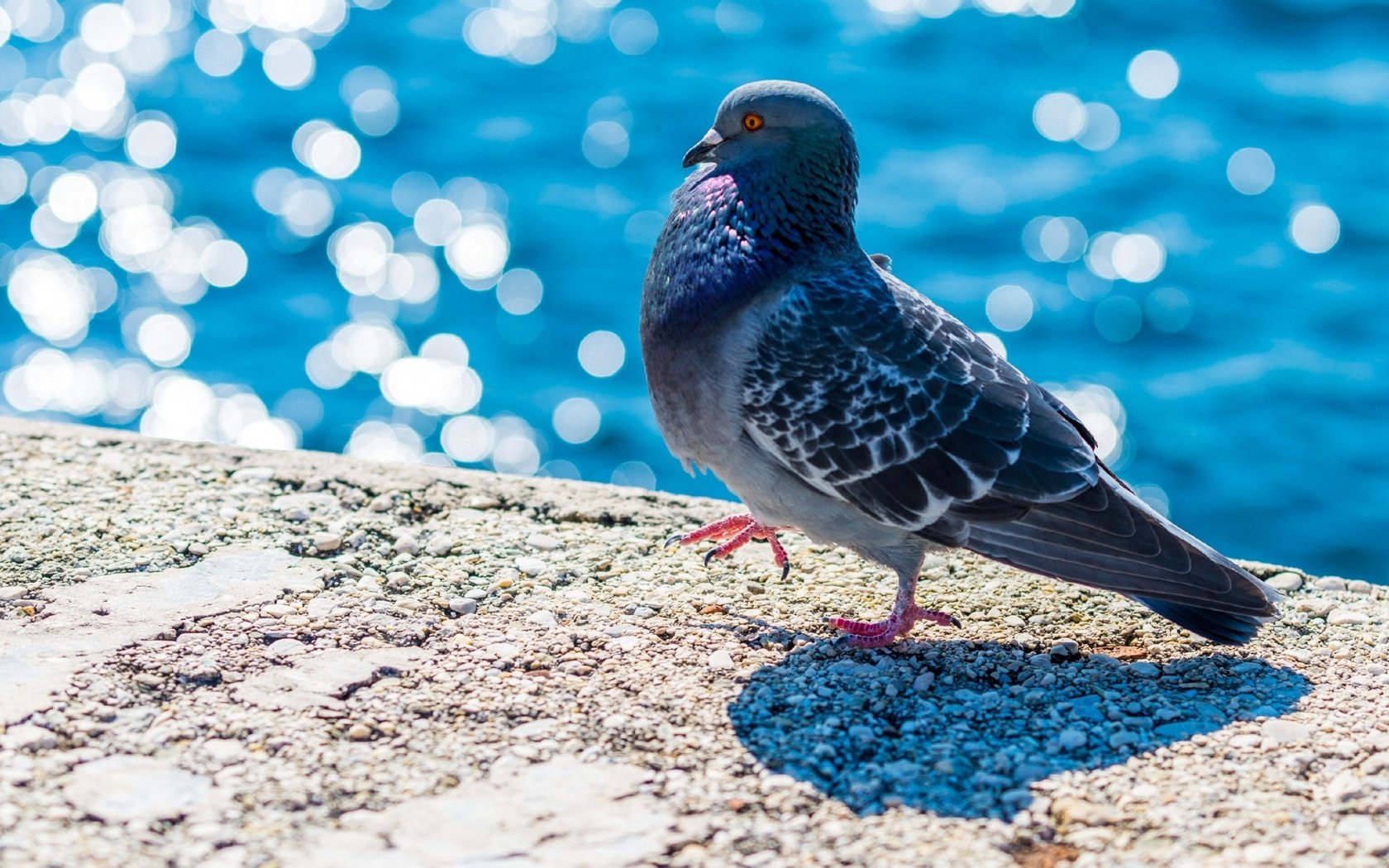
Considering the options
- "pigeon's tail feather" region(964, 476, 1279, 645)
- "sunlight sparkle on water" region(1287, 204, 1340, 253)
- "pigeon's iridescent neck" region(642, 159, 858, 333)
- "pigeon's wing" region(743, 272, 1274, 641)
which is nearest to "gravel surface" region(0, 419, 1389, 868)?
"pigeon's tail feather" region(964, 476, 1279, 645)

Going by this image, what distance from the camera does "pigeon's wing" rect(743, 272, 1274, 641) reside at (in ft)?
15.5

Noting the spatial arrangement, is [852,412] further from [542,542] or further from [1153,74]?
[1153,74]

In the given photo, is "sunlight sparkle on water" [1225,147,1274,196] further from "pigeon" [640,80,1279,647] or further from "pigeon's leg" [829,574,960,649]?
"pigeon's leg" [829,574,960,649]

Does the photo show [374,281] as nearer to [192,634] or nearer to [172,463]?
[172,463]

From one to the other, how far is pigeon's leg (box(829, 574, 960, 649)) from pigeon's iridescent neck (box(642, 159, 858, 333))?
1036 mm

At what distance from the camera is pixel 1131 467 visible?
430 inches

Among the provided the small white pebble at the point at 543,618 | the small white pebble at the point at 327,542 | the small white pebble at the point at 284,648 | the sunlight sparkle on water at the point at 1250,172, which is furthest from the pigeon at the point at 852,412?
the sunlight sparkle on water at the point at 1250,172

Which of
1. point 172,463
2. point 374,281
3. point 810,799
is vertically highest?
point 374,281

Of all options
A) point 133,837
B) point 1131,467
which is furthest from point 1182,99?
point 133,837

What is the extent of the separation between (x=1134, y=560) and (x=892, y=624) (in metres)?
0.74

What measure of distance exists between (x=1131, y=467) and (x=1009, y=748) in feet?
23.6

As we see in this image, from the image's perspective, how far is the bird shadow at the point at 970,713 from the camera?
395 cm

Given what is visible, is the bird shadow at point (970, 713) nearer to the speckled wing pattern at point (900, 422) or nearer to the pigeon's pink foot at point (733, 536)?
the speckled wing pattern at point (900, 422)

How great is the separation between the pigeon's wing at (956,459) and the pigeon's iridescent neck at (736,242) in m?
0.19
